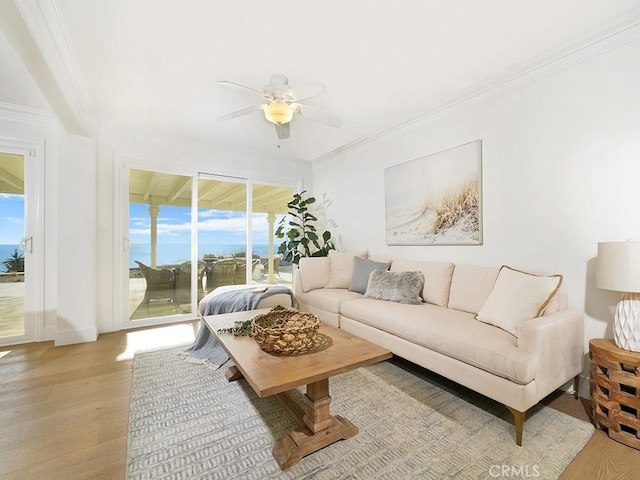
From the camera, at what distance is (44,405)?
6.45ft

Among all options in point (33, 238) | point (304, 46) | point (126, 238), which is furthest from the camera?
Answer: point (126, 238)

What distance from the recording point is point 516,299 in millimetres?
2014

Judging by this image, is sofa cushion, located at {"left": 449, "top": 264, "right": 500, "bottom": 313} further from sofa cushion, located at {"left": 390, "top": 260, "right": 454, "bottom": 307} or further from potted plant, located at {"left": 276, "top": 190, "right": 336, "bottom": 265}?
potted plant, located at {"left": 276, "top": 190, "right": 336, "bottom": 265}

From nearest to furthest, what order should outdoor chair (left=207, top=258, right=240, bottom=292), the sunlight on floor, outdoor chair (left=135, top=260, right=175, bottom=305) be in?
the sunlight on floor, outdoor chair (left=135, top=260, right=175, bottom=305), outdoor chair (left=207, top=258, right=240, bottom=292)

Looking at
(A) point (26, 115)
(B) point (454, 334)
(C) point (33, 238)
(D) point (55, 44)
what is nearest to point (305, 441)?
(B) point (454, 334)

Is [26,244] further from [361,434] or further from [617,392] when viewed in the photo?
[617,392]

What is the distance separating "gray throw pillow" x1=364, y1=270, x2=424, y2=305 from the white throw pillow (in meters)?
0.67

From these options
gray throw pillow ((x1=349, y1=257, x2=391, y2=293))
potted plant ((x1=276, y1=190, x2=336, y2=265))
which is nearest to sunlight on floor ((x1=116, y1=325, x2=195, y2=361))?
potted plant ((x1=276, y1=190, x2=336, y2=265))

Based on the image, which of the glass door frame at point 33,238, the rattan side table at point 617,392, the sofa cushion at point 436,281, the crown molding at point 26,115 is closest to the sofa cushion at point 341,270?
the sofa cushion at point 436,281

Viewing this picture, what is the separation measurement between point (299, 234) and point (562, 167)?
11.0 ft

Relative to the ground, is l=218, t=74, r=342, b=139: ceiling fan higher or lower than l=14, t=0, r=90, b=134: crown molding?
lower

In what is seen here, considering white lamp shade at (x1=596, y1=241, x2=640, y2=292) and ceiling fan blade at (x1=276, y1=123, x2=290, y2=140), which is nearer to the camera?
white lamp shade at (x1=596, y1=241, x2=640, y2=292)

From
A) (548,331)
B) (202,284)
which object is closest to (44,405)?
(202,284)

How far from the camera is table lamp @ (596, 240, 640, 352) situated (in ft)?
5.26
